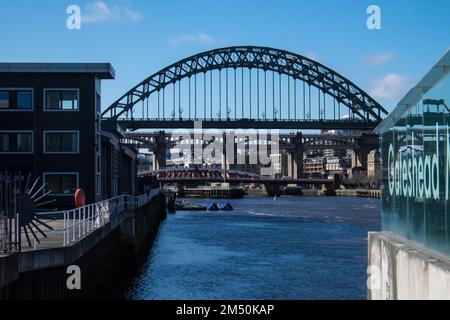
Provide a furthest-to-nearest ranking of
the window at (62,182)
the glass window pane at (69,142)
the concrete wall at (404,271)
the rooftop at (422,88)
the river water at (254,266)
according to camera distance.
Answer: the glass window pane at (69,142)
the window at (62,182)
the river water at (254,266)
the rooftop at (422,88)
the concrete wall at (404,271)

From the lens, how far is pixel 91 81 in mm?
46250

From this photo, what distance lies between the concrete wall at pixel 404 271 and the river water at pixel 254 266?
16.3m

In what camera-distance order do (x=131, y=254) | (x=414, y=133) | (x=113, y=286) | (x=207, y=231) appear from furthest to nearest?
1. (x=207, y=231)
2. (x=131, y=254)
3. (x=113, y=286)
4. (x=414, y=133)

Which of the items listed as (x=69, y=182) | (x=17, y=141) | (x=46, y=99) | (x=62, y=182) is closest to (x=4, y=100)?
(x=46, y=99)

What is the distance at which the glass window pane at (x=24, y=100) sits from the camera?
45759 mm

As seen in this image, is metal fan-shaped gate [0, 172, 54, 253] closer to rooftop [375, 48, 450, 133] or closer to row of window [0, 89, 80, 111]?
rooftop [375, 48, 450, 133]

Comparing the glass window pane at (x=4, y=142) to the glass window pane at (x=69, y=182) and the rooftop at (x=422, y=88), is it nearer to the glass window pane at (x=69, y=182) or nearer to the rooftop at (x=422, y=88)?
the glass window pane at (x=69, y=182)

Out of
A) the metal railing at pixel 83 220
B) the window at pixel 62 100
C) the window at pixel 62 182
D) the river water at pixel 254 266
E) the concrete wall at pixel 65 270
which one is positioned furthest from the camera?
the window at pixel 62 100

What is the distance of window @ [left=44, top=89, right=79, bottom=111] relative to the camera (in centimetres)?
4594

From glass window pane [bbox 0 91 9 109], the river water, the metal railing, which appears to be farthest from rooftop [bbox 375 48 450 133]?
glass window pane [bbox 0 91 9 109]

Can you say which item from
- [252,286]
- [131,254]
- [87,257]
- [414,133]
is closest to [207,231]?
[131,254]

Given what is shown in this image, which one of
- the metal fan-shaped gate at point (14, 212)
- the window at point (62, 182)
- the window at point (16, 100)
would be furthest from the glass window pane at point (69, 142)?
A: the metal fan-shaped gate at point (14, 212)
